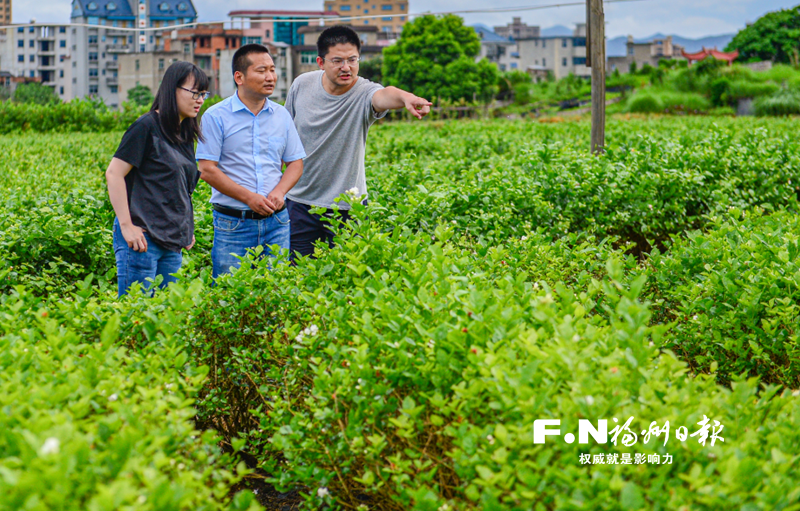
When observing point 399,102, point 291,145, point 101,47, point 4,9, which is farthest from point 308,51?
point 4,9

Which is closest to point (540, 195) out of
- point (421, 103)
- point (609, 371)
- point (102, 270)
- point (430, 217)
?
point (430, 217)

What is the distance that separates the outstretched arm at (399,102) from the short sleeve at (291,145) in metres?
0.52

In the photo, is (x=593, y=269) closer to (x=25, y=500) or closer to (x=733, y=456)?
(x=733, y=456)

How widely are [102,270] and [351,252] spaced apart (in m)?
2.75

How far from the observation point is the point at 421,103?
13.8ft

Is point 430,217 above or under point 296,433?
above

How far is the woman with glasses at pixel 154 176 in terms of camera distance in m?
3.95

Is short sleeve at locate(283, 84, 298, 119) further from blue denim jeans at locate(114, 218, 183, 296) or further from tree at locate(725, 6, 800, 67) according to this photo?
tree at locate(725, 6, 800, 67)

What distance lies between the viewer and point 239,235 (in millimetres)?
4418

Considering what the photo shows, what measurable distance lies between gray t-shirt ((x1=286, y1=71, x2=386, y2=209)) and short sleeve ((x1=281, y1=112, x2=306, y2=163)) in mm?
270

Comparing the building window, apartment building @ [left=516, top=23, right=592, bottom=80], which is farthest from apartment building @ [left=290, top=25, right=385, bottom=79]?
apartment building @ [left=516, top=23, right=592, bottom=80]

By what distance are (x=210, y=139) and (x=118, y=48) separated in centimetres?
9227

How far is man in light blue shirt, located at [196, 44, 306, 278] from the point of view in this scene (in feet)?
14.0

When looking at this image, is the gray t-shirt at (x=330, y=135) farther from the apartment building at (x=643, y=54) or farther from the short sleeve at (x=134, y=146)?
the apartment building at (x=643, y=54)
